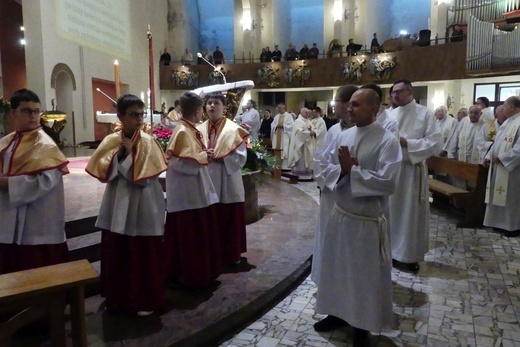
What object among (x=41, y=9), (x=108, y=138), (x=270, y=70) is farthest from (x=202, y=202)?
(x=270, y=70)

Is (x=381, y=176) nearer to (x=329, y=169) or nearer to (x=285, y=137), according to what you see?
(x=329, y=169)

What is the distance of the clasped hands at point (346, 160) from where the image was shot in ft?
8.09

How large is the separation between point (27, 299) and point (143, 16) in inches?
644

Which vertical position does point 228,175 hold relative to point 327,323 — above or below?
above

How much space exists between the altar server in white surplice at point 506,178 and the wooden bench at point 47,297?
16.2ft

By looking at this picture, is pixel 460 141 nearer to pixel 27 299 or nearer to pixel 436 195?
pixel 436 195

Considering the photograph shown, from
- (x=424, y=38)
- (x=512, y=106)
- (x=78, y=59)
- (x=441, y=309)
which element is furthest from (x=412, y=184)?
(x=424, y=38)

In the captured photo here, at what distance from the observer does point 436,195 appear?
691cm

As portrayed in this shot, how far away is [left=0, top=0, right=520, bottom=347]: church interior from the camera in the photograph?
114 inches

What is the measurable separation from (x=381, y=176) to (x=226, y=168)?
1.58 meters

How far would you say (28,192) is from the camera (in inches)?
93.4

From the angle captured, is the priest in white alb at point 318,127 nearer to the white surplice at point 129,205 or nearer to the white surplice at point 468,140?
the white surplice at point 468,140

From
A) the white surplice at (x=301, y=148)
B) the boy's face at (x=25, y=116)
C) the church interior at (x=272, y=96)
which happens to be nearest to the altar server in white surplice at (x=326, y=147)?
the church interior at (x=272, y=96)

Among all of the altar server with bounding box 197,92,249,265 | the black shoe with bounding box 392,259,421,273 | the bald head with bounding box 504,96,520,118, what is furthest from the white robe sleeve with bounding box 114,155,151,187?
the bald head with bounding box 504,96,520,118
